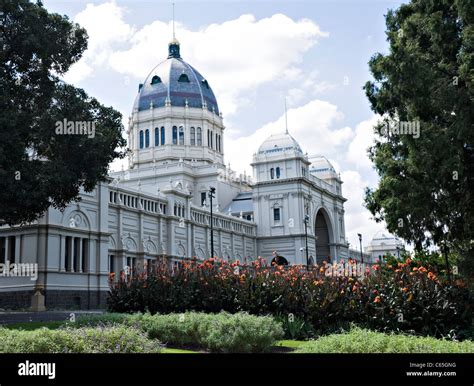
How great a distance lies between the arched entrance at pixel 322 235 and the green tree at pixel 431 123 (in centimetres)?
6702

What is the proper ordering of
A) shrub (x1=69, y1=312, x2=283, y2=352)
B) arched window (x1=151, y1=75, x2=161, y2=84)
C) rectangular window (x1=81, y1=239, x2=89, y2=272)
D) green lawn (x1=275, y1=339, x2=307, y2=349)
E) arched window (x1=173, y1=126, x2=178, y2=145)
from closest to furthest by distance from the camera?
shrub (x1=69, y1=312, x2=283, y2=352) < green lawn (x1=275, y1=339, x2=307, y2=349) < rectangular window (x1=81, y1=239, x2=89, y2=272) < arched window (x1=173, y1=126, x2=178, y2=145) < arched window (x1=151, y1=75, x2=161, y2=84)

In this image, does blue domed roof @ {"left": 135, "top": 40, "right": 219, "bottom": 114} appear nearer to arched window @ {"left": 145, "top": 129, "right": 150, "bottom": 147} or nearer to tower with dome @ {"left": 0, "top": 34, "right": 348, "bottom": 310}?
tower with dome @ {"left": 0, "top": 34, "right": 348, "bottom": 310}

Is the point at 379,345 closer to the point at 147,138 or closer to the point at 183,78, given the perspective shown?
the point at 147,138

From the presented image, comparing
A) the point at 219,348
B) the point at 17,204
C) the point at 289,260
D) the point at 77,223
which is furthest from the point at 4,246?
the point at 289,260

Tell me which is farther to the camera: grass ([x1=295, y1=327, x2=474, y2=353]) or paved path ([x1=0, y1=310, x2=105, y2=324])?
paved path ([x1=0, y1=310, x2=105, y2=324])

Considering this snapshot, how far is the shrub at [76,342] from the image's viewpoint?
39.4ft

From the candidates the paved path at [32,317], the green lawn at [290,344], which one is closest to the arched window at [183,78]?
the paved path at [32,317]

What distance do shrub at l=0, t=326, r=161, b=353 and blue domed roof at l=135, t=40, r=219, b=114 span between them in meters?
75.5

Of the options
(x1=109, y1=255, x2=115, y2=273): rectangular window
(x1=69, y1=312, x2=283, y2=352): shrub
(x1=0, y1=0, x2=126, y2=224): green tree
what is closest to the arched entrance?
(x1=109, y1=255, x2=115, y2=273): rectangular window

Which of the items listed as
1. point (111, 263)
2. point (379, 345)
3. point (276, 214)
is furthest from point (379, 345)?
point (276, 214)

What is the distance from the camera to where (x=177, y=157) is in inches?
3364

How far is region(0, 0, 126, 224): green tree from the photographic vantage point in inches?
947

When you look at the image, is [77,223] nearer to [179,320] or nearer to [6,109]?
[6,109]

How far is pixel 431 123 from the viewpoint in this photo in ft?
74.9
